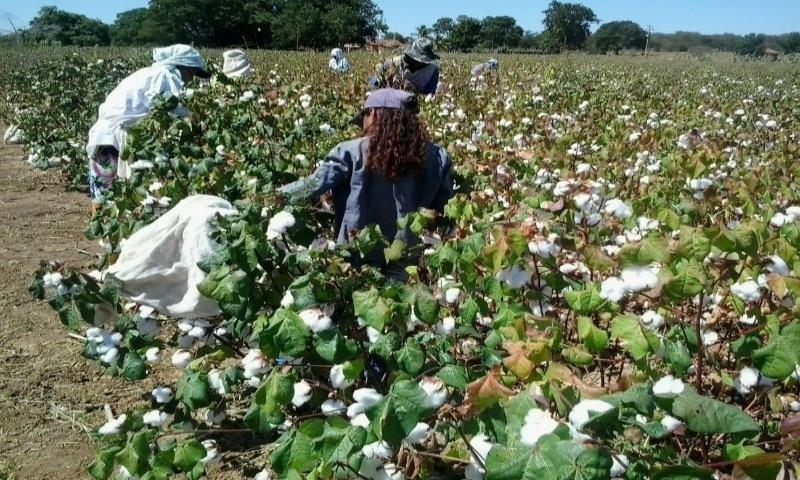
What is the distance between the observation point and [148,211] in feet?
9.18

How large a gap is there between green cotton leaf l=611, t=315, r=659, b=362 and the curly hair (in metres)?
1.28

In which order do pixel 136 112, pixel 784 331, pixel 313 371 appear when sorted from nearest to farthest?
pixel 784 331
pixel 313 371
pixel 136 112

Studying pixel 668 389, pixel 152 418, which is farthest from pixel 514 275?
pixel 152 418

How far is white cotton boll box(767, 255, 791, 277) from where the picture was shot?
1.65m

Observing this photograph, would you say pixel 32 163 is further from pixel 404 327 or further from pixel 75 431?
pixel 404 327

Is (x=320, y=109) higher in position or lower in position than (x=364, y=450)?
higher

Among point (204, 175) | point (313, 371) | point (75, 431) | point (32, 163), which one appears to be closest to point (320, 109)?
point (204, 175)

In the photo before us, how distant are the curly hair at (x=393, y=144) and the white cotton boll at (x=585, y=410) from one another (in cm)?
165

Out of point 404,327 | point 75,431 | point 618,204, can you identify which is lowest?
point 75,431

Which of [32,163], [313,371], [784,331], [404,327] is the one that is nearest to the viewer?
[784,331]


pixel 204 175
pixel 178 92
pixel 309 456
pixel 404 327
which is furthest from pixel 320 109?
pixel 309 456

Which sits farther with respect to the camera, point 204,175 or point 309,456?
point 204,175

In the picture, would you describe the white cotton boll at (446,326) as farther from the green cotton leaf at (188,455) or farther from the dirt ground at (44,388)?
the dirt ground at (44,388)

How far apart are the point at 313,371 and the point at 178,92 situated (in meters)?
2.55
